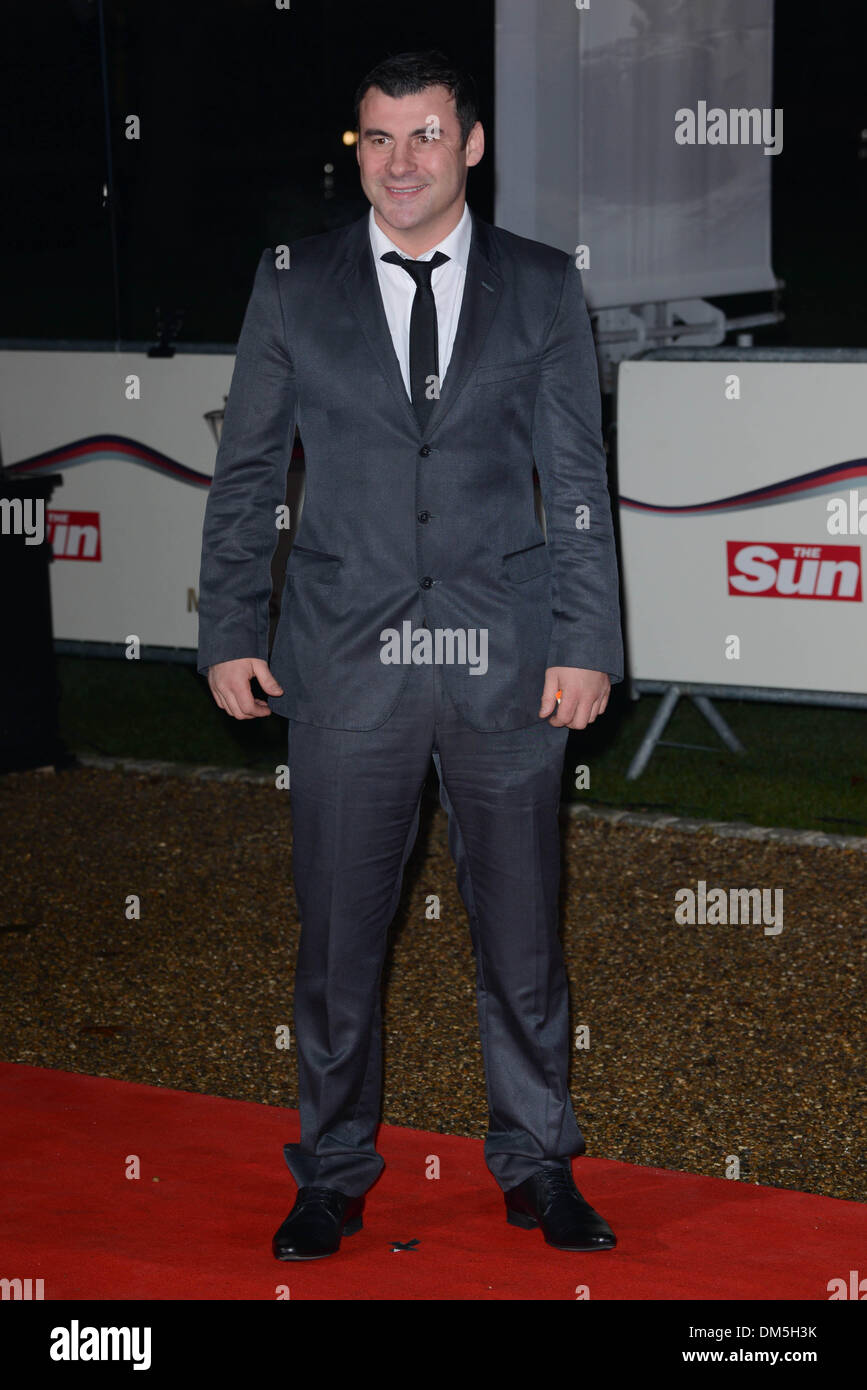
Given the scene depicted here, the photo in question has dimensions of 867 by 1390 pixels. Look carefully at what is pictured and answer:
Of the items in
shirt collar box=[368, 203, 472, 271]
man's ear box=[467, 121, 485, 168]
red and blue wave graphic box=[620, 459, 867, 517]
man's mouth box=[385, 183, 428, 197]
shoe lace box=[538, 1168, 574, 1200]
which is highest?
man's ear box=[467, 121, 485, 168]

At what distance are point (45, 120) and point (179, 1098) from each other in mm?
29692

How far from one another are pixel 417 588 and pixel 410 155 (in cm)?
83

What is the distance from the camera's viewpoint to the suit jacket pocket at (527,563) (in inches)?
145

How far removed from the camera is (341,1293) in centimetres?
359

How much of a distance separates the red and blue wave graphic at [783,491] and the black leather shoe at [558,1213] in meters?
4.11

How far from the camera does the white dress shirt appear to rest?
363cm

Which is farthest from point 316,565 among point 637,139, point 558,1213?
point 637,139

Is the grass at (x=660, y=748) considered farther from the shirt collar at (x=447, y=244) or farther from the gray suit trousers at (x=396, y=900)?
the shirt collar at (x=447, y=244)

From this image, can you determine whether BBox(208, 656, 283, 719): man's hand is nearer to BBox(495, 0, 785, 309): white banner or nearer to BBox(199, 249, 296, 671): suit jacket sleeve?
BBox(199, 249, 296, 671): suit jacket sleeve

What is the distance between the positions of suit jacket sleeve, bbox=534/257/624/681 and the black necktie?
0.23 m

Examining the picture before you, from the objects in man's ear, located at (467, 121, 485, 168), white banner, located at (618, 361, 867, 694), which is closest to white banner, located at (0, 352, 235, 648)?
white banner, located at (618, 361, 867, 694)

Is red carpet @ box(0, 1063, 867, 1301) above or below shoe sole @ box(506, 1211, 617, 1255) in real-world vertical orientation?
below

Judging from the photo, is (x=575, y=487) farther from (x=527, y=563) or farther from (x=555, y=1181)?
(x=555, y=1181)

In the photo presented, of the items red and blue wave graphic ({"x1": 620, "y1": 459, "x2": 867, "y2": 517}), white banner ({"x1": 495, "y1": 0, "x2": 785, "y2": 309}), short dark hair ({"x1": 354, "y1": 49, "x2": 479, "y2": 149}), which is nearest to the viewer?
short dark hair ({"x1": 354, "y1": 49, "x2": 479, "y2": 149})
